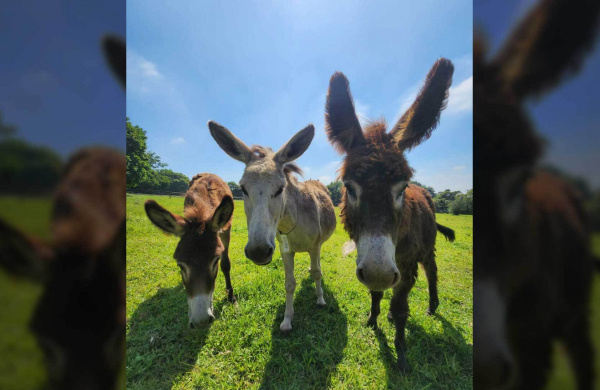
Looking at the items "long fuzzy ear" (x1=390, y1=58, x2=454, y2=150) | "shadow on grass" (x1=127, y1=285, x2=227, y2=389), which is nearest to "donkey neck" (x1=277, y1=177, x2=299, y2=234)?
"long fuzzy ear" (x1=390, y1=58, x2=454, y2=150)

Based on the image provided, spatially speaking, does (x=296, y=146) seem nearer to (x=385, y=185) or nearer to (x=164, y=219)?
(x=385, y=185)

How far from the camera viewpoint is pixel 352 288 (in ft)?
12.4

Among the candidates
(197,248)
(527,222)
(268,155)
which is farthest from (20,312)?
(268,155)

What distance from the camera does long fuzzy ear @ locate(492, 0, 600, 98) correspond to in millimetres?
522

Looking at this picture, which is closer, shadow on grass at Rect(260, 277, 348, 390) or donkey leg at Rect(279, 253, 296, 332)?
shadow on grass at Rect(260, 277, 348, 390)

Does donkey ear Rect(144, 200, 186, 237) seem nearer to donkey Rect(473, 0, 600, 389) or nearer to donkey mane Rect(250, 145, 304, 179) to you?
donkey mane Rect(250, 145, 304, 179)

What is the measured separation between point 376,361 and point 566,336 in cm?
250

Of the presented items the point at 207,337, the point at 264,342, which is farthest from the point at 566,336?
the point at 207,337

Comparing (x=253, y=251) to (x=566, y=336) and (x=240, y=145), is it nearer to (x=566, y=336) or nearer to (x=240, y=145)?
(x=240, y=145)

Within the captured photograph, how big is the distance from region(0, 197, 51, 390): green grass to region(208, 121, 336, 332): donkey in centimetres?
146

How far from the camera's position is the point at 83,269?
0.57 meters

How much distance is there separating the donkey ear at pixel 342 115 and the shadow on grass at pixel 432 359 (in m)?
2.76

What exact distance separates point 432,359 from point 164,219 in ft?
13.0

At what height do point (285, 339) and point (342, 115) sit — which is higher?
point (342, 115)
